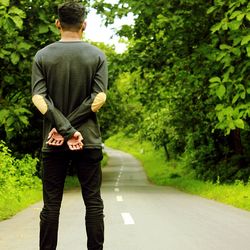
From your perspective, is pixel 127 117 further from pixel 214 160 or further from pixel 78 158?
pixel 78 158

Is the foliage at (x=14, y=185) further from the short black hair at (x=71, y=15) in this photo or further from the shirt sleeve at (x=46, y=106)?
the short black hair at (x=71, y=15)

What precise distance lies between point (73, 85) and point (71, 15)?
21.2 inches

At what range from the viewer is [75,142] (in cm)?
403

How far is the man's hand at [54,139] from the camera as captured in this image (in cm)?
405

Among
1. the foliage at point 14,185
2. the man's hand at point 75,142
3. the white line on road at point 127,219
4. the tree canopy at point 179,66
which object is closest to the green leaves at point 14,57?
the tree canopy at point 179,66

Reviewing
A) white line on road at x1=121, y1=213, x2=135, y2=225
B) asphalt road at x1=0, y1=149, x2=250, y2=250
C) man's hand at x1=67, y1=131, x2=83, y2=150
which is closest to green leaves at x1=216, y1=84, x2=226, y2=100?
asphalt road at x1=0, y1=149, x2=250, y2=250

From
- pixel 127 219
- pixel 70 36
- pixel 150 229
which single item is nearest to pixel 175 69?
pixel 127 219

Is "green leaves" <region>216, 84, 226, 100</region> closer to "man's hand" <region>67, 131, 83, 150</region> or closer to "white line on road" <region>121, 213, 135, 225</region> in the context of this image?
"white line on road" <region>121, 213, 135, 225</region>

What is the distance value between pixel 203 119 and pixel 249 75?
39.0 feet

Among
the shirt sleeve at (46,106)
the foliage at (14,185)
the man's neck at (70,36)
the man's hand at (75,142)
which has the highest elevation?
the man's neck at (70,36)

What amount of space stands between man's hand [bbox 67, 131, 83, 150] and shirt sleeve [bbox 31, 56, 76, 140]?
0.03 m

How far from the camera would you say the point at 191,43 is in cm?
1816

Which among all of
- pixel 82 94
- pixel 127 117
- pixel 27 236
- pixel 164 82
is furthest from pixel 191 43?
pixel 127 117

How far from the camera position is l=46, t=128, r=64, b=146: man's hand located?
4055mm
